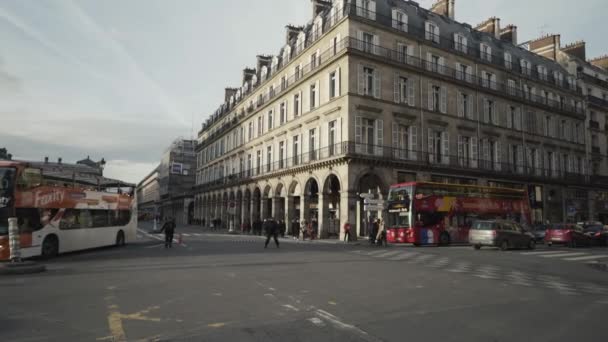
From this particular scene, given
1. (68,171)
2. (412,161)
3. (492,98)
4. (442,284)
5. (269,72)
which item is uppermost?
(269,72)

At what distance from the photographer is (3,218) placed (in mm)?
14016

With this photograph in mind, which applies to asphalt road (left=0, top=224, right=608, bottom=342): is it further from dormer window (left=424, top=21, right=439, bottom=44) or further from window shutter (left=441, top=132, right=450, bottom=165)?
dormer window (left=424, top=21, right=439, bottom=44)

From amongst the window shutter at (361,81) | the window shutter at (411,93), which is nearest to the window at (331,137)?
the window shutter at (361,81)

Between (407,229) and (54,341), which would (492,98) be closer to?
(407,229)

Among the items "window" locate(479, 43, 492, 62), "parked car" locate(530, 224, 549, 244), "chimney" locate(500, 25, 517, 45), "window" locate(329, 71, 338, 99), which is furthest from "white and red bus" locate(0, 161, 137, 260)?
"chimney" locate(500, 25, 517, 45)

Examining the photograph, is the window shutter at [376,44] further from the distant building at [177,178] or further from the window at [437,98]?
the distant building at [177,178]

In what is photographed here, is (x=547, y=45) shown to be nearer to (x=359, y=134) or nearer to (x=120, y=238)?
(x=359, y=134)

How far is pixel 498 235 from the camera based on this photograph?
21812mm

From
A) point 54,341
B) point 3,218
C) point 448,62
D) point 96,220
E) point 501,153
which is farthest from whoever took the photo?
point 501,153

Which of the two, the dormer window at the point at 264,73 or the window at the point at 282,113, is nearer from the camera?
→ the window at the point at 282,113

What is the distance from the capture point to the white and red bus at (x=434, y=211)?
24344 millimetres

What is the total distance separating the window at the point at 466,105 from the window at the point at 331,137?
12.4 meters

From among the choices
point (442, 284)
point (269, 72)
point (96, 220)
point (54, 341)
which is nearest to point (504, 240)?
point (442, 284)

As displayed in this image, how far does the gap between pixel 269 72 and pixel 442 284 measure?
3879 cm
